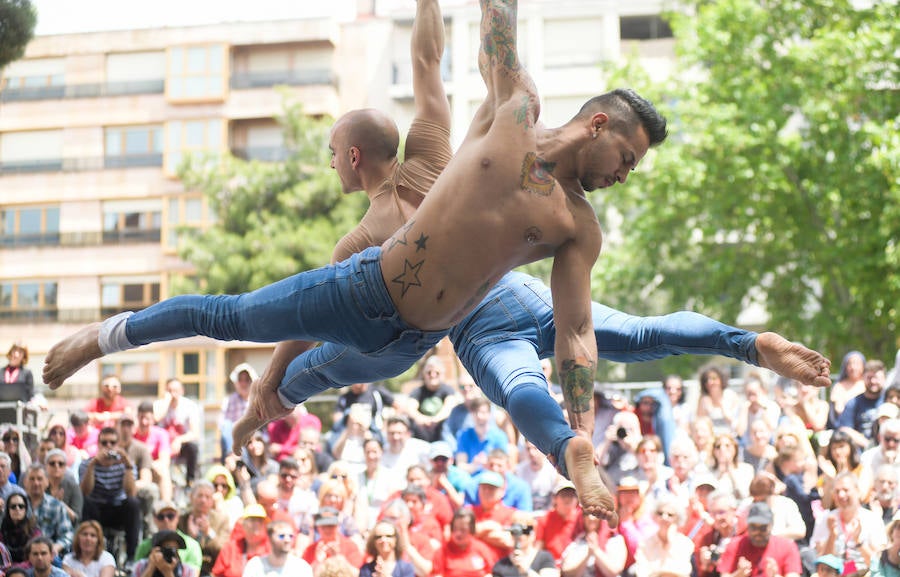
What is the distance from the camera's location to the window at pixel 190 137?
34094mm

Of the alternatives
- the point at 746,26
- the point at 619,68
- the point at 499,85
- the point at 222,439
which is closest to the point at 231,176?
the point at 619,68

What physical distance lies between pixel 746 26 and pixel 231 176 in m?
11.4

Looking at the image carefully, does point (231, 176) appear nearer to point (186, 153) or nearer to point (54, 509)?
point (186, 153)

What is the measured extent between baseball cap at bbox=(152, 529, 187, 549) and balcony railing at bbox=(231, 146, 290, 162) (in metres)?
24.5

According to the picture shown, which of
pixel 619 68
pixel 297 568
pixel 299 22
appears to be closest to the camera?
pixel 297 568

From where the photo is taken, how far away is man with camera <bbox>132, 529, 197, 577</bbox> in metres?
8.55

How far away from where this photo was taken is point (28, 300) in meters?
35.2

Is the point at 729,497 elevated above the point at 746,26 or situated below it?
below

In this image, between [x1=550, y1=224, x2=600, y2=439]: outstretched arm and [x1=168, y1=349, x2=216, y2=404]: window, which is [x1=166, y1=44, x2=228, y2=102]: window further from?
[x1=550, y1=224, x2=600, y2=439]: outstretched arm

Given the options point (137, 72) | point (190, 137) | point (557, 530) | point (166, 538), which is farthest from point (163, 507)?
point (137, 72)

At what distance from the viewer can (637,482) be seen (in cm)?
897

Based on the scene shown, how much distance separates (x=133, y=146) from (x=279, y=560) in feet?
94.0

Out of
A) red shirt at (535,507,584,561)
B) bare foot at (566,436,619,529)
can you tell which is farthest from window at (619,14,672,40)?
bare foot at (566,436,619,529)

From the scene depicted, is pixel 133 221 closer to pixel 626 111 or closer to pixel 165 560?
pixel 165 560
